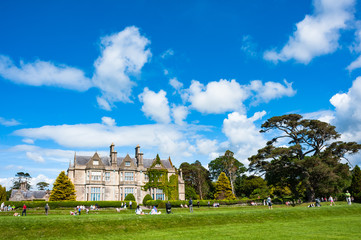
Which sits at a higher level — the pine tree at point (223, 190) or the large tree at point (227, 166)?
the large tree at point (227, 166)

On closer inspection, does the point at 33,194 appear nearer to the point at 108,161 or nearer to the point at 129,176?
the point at 108,161

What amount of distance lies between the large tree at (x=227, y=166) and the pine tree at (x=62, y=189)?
40276 millimetres

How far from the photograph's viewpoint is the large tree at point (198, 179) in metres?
74.5

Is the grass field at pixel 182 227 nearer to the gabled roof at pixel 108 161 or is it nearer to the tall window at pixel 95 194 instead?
the tall window at pixel 95 194

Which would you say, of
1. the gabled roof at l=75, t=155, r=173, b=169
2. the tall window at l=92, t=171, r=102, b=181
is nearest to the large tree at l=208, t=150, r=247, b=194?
the gabled roof at l=75, t=155, r=173, b=169

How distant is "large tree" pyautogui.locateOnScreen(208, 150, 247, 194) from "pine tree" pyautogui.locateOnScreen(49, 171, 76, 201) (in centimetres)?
4028

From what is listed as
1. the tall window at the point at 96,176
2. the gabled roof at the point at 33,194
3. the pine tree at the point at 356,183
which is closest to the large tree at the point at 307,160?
the pine tree at the point at 356,183

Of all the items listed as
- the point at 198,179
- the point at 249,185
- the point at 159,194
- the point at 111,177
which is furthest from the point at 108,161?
the point at 249,185

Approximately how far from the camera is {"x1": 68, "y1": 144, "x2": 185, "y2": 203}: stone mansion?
52.5 metres

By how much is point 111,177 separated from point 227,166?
34.1 meters

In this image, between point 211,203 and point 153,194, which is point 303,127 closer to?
point 211,203

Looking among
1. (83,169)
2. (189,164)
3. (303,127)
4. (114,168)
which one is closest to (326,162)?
(303,127)

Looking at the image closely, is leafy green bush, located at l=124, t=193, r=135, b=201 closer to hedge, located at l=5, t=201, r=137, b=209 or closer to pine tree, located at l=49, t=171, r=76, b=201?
hedge, located at l=5, t=201, r=137, b=209

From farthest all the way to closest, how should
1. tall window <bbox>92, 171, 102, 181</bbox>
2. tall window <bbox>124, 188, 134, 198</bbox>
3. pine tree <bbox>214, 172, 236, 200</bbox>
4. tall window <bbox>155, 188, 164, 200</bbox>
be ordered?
pine tree <bbox>214, 172, 236, 200</bbox> < tall window <bbox>155, 188, 164, 200</bbox> < tall window <bbox>124, 188, 134, 198</bbox> < tall window <bbox>92, 171, 102, 181</bbox>
